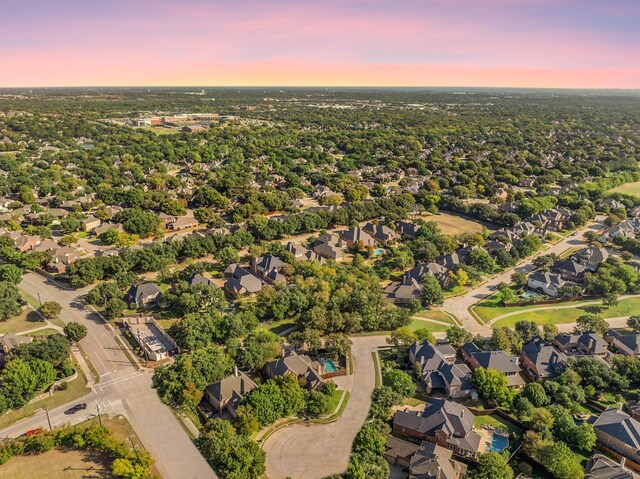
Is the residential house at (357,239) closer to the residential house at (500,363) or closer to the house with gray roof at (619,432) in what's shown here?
the residential house at (500,363)

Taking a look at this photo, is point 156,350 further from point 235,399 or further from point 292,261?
point 292,261

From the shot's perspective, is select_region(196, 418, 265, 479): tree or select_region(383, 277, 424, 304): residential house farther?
select_region(383, 277, 424, 304): residential house

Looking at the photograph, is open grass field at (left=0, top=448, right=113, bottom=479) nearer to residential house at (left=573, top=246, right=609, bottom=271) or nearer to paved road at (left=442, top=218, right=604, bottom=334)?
paved road at (left=442, top=218, right=604, bottom=334)

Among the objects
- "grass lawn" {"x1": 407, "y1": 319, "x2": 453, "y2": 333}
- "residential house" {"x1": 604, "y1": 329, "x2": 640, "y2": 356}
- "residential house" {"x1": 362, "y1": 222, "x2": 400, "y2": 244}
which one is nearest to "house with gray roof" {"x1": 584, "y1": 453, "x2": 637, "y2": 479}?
"residential house" {"x1": 604, "y1": 329, "x2": 640, "y2": 356}

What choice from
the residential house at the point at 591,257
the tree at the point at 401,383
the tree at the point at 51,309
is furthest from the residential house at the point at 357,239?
the tree at the point at 51,309

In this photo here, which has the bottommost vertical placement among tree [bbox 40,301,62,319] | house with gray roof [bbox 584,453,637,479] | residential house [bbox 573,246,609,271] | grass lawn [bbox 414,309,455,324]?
house with gray roof [bbox 584,453,637,479]

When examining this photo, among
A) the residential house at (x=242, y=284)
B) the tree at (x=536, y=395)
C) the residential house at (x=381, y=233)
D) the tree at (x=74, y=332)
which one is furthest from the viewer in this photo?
the residential house at (x=381, y=233)
